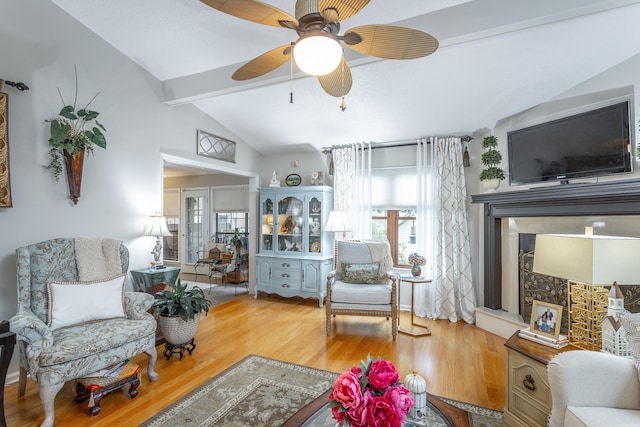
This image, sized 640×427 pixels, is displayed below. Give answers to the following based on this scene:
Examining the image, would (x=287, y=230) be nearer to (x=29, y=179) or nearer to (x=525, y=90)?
(x=29, y=179)

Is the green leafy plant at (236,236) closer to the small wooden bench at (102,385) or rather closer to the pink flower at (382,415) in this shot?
the small wooden bench at (102,385)

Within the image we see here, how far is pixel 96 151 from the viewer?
304cm

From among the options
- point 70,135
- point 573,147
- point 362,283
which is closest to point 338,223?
point 362,283

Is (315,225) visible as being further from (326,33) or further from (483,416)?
(326,33)

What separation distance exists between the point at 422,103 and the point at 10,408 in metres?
4.25

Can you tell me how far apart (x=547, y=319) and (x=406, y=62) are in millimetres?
2303

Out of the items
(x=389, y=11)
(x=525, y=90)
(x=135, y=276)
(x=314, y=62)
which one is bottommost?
(x=135, y=276)

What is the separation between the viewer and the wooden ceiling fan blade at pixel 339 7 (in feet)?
4.50

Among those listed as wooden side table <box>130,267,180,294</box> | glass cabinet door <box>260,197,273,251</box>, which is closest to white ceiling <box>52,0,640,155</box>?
glass cabinet door <box>260,197,273,251</box>

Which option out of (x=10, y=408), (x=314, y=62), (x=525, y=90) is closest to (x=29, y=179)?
(x=10, y=408)

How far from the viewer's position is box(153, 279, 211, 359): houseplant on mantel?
278 centimetres

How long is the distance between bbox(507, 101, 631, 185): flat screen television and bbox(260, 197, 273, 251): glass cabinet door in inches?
127

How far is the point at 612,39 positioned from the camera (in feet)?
7.77

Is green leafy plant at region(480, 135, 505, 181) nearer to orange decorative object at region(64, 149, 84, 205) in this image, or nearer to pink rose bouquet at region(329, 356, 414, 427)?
pink rose bouquet at region(329, 356, 414, 427)
